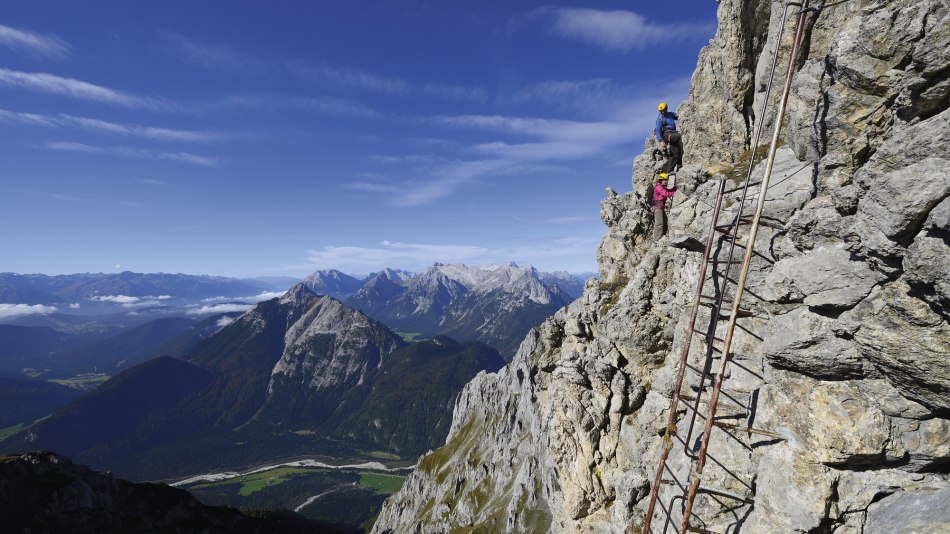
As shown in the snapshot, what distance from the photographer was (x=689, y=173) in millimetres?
38125

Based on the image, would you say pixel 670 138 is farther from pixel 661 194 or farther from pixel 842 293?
pixel 842 293

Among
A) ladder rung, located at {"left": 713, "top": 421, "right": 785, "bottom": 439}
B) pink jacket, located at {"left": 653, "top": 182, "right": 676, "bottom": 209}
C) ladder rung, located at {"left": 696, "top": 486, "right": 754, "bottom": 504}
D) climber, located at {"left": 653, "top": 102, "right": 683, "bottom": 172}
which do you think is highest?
climber, located at {"left": 653, "top": 102, "right": 683, "bottom": 172}

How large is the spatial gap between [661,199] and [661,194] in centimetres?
83

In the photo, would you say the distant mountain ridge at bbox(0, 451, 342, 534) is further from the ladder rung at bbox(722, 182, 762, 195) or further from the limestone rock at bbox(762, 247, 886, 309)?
the ladder rung at bbox(722, 182, 762, 195)

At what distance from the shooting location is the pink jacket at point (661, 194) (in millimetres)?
42719

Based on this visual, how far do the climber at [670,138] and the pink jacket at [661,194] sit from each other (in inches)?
221

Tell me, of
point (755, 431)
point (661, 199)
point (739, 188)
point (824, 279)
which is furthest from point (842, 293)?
point (661, 199)

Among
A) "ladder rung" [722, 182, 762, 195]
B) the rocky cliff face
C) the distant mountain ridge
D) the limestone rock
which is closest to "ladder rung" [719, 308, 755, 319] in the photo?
the rocky cliff face

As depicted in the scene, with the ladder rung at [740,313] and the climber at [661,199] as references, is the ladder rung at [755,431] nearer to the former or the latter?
the ladder rung at [740,313]

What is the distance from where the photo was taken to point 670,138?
46.2 m

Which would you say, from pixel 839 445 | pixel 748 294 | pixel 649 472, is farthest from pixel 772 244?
pixel 649 472

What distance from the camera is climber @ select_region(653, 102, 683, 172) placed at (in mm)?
45750

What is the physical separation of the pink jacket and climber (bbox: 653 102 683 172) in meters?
5.62

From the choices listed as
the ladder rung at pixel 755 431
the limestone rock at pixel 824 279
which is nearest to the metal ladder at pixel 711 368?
the ladder rung at pixel 755 431
